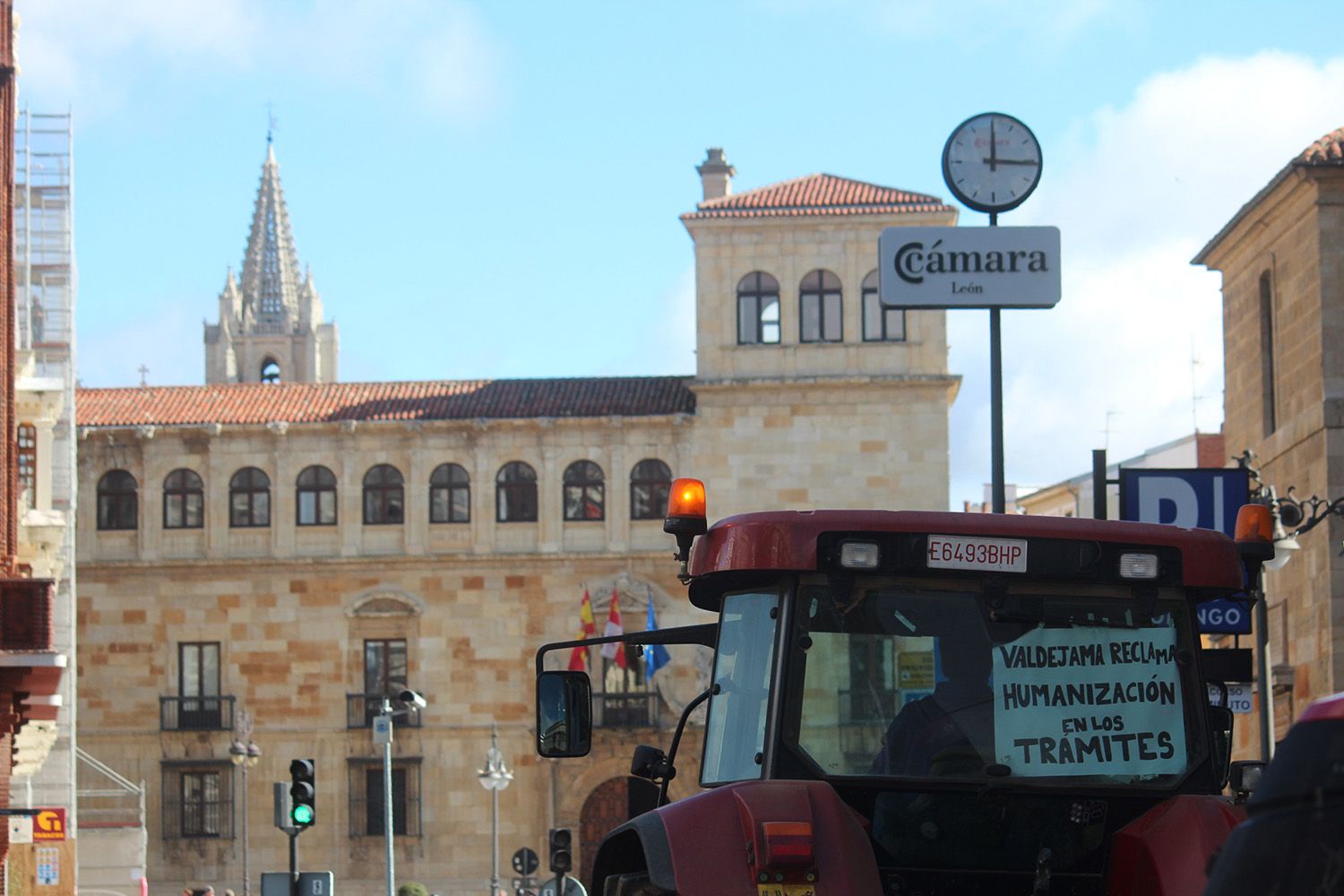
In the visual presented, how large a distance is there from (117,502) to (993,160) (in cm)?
4105

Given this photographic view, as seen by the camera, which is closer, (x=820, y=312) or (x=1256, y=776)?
(x=1256, y=776)

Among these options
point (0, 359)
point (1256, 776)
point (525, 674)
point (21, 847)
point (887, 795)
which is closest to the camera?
point (887, 795)

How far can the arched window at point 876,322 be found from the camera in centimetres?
5125

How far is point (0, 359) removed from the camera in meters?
25.8

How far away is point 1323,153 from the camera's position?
2814 centimetres

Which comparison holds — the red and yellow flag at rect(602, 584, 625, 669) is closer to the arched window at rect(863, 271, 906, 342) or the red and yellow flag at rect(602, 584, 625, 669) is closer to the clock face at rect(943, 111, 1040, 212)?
the arched window at rect(863, 271, 906, 342)

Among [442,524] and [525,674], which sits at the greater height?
[442,524]

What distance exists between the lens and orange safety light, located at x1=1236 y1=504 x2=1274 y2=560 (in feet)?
24.0

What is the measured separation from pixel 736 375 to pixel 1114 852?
147 ft

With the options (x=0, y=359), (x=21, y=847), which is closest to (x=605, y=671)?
(x=21, y=847)

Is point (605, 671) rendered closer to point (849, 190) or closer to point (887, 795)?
point (849, 190)

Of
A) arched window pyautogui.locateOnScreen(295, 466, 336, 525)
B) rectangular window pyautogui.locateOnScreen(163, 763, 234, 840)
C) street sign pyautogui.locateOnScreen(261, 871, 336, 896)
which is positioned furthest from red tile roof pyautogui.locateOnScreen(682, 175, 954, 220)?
street sign pyautogui.locateOnScreen(261, 871, 336, 896)

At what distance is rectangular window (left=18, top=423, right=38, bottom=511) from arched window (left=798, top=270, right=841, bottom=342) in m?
20.3

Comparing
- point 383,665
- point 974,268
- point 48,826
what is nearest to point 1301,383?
point 974,268
